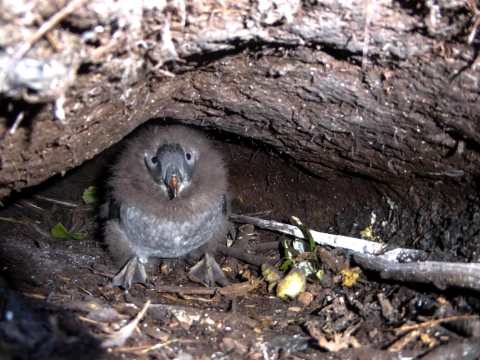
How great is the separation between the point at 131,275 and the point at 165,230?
1.75 feet

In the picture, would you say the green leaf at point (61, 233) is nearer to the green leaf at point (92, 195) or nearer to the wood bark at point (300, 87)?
the green leaf at point (92, 195)

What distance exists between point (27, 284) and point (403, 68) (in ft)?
10.3

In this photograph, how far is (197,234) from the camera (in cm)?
429

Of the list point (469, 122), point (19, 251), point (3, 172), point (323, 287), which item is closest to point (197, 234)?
point (323, 287)

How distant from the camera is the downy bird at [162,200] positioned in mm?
3938

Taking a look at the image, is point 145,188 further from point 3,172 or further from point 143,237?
point 3,172

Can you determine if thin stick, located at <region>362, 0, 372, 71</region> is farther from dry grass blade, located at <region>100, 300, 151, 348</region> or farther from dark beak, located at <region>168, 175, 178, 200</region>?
dry grass blade, located at <region>100, 300, 151, 348</region>

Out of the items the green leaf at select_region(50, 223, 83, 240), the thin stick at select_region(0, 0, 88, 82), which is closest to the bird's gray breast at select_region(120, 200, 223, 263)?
the green leaf at select_region(50, 223, 83, 240)

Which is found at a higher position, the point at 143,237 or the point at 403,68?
the point at 403,68

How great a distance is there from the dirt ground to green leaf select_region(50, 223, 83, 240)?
3.0 inches

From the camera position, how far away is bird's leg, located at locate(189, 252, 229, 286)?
4.15 meters

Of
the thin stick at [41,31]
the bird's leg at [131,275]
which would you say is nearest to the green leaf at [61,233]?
the bird's leg at [131,275]

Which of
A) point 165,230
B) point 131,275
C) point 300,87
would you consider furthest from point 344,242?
point 131,275

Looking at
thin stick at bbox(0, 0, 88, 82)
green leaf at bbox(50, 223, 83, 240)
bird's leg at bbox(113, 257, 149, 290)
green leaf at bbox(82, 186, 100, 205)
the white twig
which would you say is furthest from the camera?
green leaf at bbox(82, 186, 100, 205)
